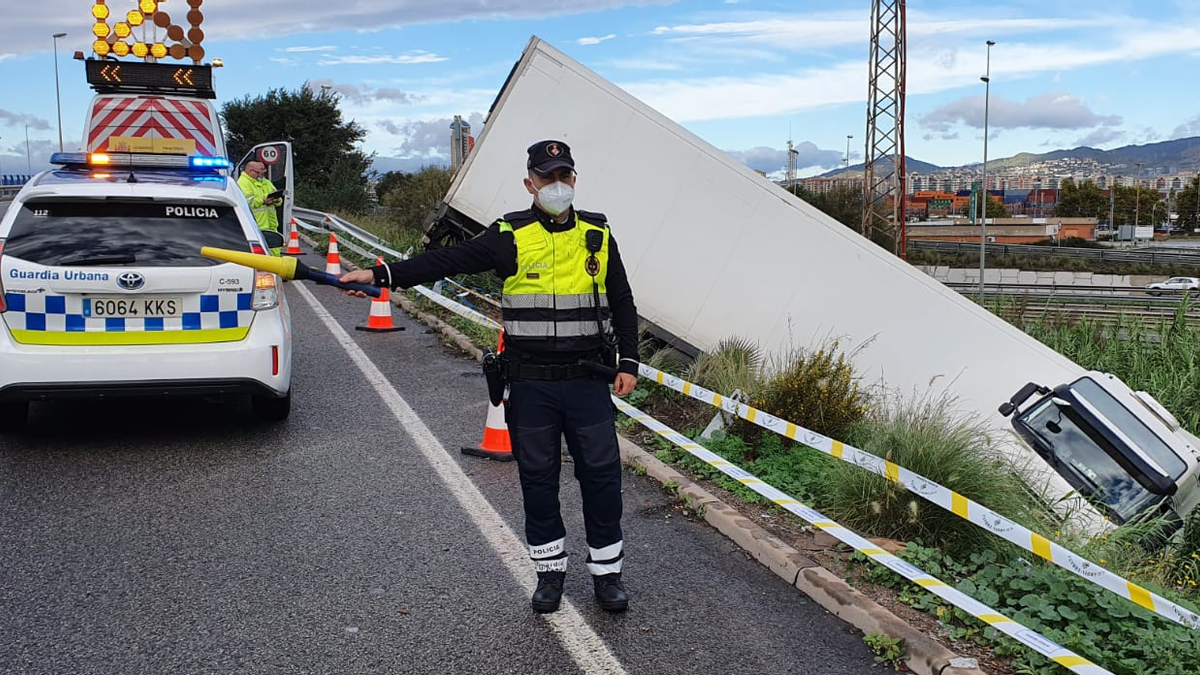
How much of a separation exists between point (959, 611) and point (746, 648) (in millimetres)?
990

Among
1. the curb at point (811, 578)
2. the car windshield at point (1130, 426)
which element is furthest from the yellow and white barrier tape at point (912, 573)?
the car windshield at point (1130, 426)

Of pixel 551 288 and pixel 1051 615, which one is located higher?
pixel 551 288

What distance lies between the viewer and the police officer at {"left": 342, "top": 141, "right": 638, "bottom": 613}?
4383 millimetres

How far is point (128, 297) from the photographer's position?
642 centimetres

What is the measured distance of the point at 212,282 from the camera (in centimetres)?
664

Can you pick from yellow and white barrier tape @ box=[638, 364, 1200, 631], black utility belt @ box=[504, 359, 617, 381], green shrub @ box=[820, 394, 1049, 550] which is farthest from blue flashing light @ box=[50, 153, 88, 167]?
green shrub @ box=[820, 394, 1049, 550]

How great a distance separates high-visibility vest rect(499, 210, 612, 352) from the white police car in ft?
9.90

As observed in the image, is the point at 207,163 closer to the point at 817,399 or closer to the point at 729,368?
the point at 729,368

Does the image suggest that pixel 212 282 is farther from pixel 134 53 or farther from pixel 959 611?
pixel 134 53

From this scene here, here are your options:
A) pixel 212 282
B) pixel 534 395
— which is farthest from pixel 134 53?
pixel 534 395

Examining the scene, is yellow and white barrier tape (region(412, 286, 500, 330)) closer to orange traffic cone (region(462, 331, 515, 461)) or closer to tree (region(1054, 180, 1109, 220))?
orange traffic cone (region(462, 331, 515, 461))

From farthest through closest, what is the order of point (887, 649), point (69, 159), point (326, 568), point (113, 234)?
point (69, 159), point (113, 234), point (326, 568), point (887, 649)

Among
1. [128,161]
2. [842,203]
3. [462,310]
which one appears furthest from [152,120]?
[842,203]

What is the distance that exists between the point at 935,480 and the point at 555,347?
263 centimetres
